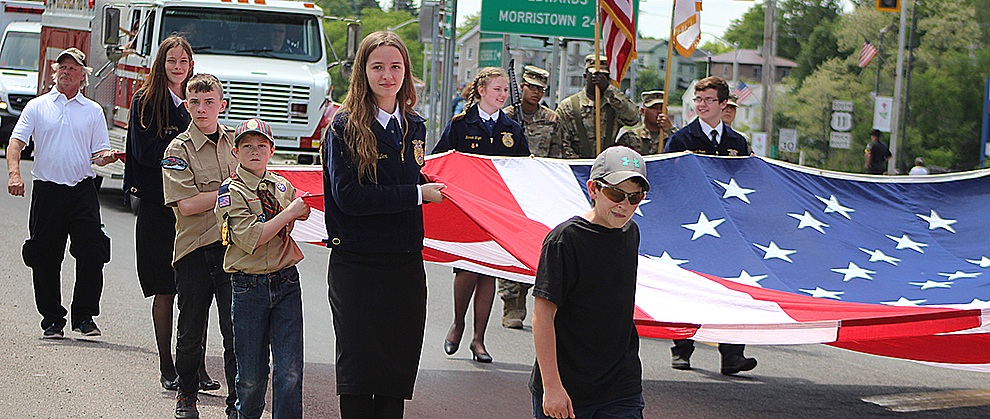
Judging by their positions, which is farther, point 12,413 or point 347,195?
point 12,413

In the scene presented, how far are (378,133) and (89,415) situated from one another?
2.71 m

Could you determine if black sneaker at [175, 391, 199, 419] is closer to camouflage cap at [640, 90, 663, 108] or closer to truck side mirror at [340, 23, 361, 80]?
camouflage cap at [640, 90, 663, 108]

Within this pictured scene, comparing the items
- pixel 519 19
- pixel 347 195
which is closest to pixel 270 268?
pixel 347 195

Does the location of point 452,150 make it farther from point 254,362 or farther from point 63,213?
point 254,362

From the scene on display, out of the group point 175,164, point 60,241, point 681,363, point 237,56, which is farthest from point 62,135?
point 237,56

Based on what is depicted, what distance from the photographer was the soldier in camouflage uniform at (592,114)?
10398 mm

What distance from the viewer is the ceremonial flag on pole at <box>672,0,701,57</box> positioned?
10.4 meters

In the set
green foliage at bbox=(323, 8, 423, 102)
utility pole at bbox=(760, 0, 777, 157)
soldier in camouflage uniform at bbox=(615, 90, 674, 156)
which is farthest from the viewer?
green foliage at bbox=(323, 8, 423, 102)

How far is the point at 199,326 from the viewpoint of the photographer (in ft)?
21.0

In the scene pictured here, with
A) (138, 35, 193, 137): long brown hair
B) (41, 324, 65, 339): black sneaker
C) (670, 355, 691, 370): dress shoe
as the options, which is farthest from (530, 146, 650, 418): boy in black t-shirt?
(41, 324, 65, 339): black sneaker

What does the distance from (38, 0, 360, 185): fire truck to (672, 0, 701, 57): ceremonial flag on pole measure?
8090mm

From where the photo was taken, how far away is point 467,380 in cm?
795

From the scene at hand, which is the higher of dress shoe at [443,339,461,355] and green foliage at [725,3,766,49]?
green foliage at [725,3,766,49]

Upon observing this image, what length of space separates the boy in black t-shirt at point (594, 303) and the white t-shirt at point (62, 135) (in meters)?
5.02
